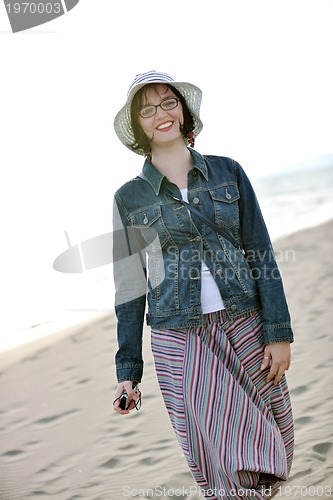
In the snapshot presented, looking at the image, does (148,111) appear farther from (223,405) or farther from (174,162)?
(223,405)

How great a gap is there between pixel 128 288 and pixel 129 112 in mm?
669

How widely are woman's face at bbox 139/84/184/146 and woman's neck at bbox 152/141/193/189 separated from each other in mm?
47

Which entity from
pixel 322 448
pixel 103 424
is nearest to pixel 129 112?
pixel 322 448

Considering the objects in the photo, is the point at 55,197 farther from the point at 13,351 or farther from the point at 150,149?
the point at 150,149

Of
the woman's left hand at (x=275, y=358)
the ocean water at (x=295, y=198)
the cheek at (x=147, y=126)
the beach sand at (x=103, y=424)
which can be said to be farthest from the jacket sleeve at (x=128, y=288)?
the ocean water at (x=295, y=198)

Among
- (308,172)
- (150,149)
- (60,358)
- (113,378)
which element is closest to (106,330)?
(60,358)

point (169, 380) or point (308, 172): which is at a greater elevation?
point (169, 380)

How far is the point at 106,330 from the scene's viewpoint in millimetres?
7809

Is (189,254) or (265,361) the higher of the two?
(189,254)

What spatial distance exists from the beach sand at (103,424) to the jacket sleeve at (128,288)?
4.95 ft

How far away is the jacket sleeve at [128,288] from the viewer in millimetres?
2449

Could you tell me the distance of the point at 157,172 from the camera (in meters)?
2.41

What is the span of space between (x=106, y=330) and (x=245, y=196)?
18.3 ft

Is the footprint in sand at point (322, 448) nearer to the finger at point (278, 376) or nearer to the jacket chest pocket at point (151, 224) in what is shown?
the finger at point (278, 376)
